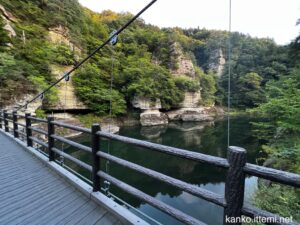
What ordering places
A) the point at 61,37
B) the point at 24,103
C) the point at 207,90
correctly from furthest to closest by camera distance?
the point at 207,90 → the point at 61,37 → the point at 24,103

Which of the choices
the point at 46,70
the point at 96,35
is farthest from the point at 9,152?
the point at 96,35

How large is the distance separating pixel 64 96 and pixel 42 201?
1427 cm

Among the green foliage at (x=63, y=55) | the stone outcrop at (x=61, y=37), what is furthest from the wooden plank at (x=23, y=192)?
the stone outcrop at (x=61, y=37)

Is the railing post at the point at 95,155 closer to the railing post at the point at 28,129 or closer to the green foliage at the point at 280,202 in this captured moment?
the railing post at the point at 28,129

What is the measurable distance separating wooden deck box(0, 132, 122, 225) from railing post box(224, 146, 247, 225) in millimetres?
1024

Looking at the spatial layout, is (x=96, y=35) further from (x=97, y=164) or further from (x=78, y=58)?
(x=97, y=164)

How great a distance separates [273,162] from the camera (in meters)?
7.54

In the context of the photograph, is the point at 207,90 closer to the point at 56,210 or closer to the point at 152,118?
the point at 152,118

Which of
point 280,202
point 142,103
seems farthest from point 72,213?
point 142,103

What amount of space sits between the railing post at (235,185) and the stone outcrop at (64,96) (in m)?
15.1

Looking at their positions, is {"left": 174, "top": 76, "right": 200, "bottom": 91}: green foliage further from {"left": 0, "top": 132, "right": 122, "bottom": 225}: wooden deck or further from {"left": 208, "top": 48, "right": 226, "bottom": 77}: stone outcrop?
{"left": 0, "top": 132, "right": 122, "bottom": 225}: wooden deck

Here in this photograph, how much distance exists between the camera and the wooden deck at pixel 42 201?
1.81 m

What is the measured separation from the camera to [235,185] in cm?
110

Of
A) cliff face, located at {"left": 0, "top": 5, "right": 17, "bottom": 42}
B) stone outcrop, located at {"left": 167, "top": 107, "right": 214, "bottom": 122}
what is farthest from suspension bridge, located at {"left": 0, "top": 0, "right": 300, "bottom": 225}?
stone outcrop, located at {"left": 167, "top": 107, "right": 214, "bottom": 122}
